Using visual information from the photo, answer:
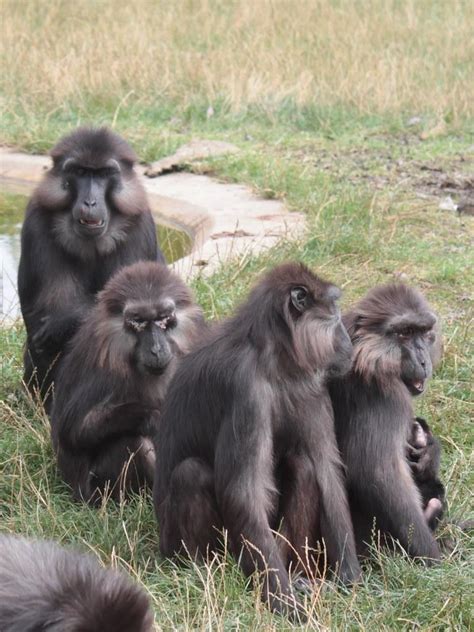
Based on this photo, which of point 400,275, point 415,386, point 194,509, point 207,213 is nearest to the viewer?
point 194,509

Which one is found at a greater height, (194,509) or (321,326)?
(321,326)

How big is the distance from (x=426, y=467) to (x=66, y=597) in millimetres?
2551

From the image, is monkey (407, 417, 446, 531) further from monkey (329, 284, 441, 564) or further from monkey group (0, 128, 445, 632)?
monkey (329, 284, 441, 564)

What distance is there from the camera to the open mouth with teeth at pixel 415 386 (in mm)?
5215

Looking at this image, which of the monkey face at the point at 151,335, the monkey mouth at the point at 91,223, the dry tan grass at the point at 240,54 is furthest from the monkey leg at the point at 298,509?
the dry tan grass at the point at 240,54

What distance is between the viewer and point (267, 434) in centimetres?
477

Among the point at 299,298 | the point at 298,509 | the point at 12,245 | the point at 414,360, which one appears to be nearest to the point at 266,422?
the point at 298,509

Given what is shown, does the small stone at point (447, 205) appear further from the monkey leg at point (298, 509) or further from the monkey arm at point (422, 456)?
the monkey leg at point (298, 509)

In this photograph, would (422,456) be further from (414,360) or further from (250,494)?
(250,494)

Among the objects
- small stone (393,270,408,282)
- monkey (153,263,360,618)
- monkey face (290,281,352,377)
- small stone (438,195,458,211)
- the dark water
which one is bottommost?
the dark water

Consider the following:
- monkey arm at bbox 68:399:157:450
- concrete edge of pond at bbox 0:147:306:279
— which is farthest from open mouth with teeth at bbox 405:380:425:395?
concrete edge of pond at bbox 0:147:306:279

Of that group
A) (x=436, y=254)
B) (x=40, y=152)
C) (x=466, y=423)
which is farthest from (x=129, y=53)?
(x=466, y=423)

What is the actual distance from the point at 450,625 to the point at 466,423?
2.09m

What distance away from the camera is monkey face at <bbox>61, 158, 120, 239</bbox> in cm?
666
